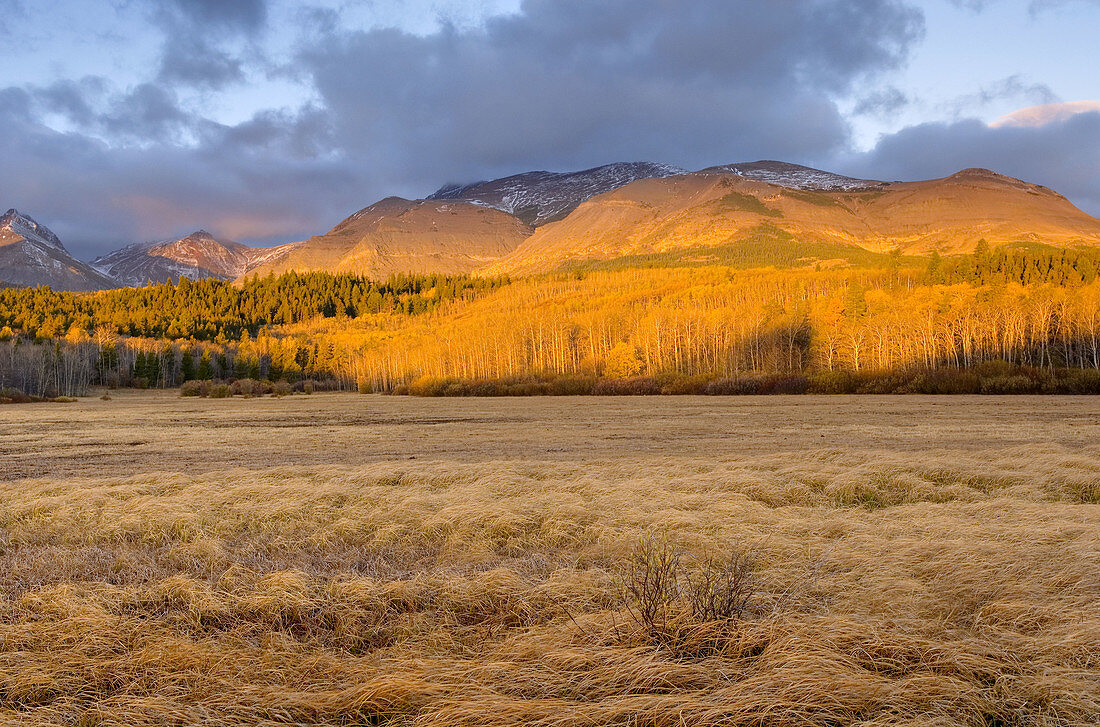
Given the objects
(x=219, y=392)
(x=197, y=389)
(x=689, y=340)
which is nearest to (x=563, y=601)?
(x=219, y=392)

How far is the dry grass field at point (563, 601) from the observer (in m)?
3.96

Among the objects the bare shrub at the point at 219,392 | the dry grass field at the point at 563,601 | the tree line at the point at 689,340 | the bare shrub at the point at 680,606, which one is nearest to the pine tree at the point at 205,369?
the tree line at the point at 689,340

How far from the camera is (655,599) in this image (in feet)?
16.1

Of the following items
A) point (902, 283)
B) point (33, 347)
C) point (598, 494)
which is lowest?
point (598, 494)

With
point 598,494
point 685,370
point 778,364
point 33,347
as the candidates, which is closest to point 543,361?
point 685,370

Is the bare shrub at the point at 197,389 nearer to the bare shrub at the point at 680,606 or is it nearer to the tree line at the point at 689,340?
the tree line at the point at 689,340

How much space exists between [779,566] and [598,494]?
16.4ft

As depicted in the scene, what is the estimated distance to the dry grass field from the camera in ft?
13.0

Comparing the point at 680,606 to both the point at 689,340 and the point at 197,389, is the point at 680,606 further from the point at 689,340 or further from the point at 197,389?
the point at 689,340

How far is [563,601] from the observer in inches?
227

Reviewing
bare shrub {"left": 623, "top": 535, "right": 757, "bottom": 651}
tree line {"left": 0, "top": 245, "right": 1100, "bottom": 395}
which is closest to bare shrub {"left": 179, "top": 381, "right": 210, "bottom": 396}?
tree line {"left": 0, "top": 245, "right": 1100, "bottom": 395}

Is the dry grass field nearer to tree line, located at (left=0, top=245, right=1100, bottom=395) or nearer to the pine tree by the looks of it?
tree line, located at (left=0, top=245, right=1100, bottom=395)

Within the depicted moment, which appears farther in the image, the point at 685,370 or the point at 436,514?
the point at 685,370

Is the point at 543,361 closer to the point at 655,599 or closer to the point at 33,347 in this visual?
the point at 33,347
